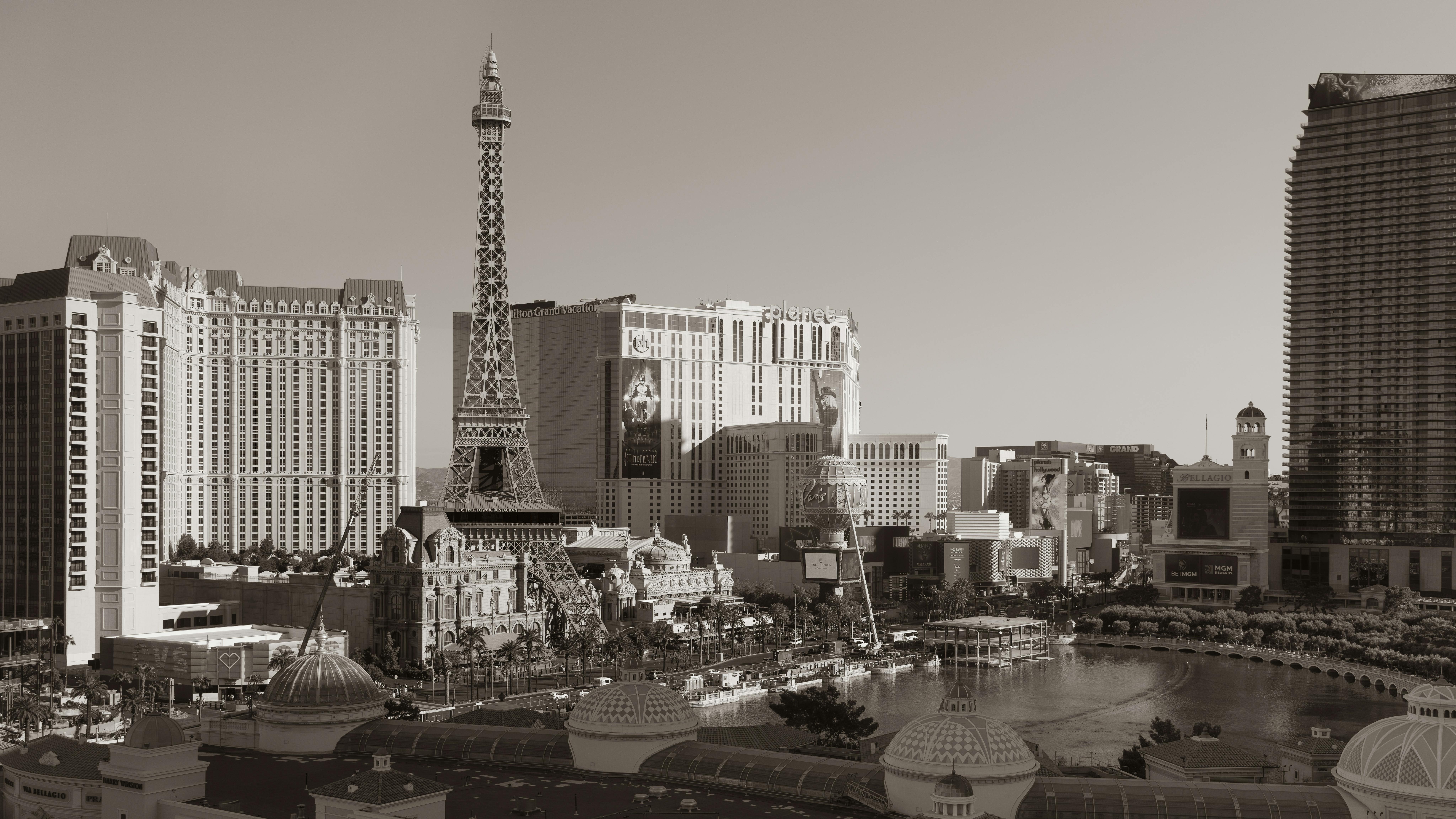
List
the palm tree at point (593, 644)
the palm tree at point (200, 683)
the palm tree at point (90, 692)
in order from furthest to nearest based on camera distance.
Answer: the palm tree at point (593, 644) < the palm tree at point (200, 683) < the palm tree at point (90, 692)

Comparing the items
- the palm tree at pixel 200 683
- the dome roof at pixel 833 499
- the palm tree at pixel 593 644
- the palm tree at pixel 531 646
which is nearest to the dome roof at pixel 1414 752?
the palm tree at pixel 531 646

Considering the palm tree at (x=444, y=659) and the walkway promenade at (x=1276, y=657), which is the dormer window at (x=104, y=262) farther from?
the walkway promenade at (x=1276, y=657)

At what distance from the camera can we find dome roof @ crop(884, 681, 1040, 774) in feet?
173

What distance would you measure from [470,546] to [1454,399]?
5554 inches

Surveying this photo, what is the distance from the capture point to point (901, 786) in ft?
174

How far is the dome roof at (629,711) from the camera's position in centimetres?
6069

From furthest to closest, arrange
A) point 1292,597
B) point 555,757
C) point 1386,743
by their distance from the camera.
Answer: point 1292,597
point 555,757
point 1386,743

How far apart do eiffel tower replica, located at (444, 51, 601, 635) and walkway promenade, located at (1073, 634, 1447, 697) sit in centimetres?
6875

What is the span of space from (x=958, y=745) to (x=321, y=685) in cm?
3146

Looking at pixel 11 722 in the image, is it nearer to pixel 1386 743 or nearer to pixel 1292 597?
pixel 1386 743

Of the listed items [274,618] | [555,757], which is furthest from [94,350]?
[555,757]

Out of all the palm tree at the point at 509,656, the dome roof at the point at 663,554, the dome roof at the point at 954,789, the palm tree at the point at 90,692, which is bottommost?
the palm tree at the point at 509,656

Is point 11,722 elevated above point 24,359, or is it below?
below

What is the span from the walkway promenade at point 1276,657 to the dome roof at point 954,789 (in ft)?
273
